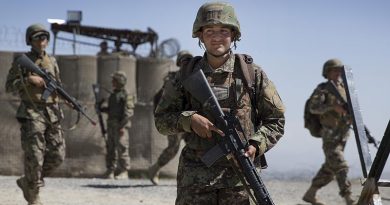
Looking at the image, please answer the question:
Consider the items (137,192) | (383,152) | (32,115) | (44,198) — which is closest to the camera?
(383,152)

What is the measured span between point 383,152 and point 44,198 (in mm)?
5952

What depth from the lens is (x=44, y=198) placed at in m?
8.48

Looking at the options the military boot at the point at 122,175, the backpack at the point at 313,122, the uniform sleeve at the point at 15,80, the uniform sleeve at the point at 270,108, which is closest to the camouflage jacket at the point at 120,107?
the military boot at the point at 122,175

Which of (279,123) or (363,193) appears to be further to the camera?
(279,123)

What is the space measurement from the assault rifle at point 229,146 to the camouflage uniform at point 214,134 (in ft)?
0.40

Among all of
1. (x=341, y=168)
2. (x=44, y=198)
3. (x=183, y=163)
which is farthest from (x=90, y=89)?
(x=183, y=163)

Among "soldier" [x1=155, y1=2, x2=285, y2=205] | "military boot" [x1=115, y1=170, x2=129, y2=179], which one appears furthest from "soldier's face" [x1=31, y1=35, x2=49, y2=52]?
"military boot" [x1=115, y1=170, x2=129, y2=179]

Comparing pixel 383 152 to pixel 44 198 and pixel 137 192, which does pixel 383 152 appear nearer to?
pixel 44 198

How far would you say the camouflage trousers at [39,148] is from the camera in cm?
712

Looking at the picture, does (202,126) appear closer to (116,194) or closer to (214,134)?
(214,134)

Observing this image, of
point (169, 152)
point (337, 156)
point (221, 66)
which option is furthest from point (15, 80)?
point (169, 152)

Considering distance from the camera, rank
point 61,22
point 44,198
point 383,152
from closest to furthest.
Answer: point 383,152
point 44,198
point 61,22

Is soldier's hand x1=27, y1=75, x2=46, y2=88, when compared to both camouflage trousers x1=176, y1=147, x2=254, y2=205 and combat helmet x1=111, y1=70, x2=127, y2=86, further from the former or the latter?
combat helmet x1=111, y1=70, x2=127, y2=86

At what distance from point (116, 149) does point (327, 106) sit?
557cm
